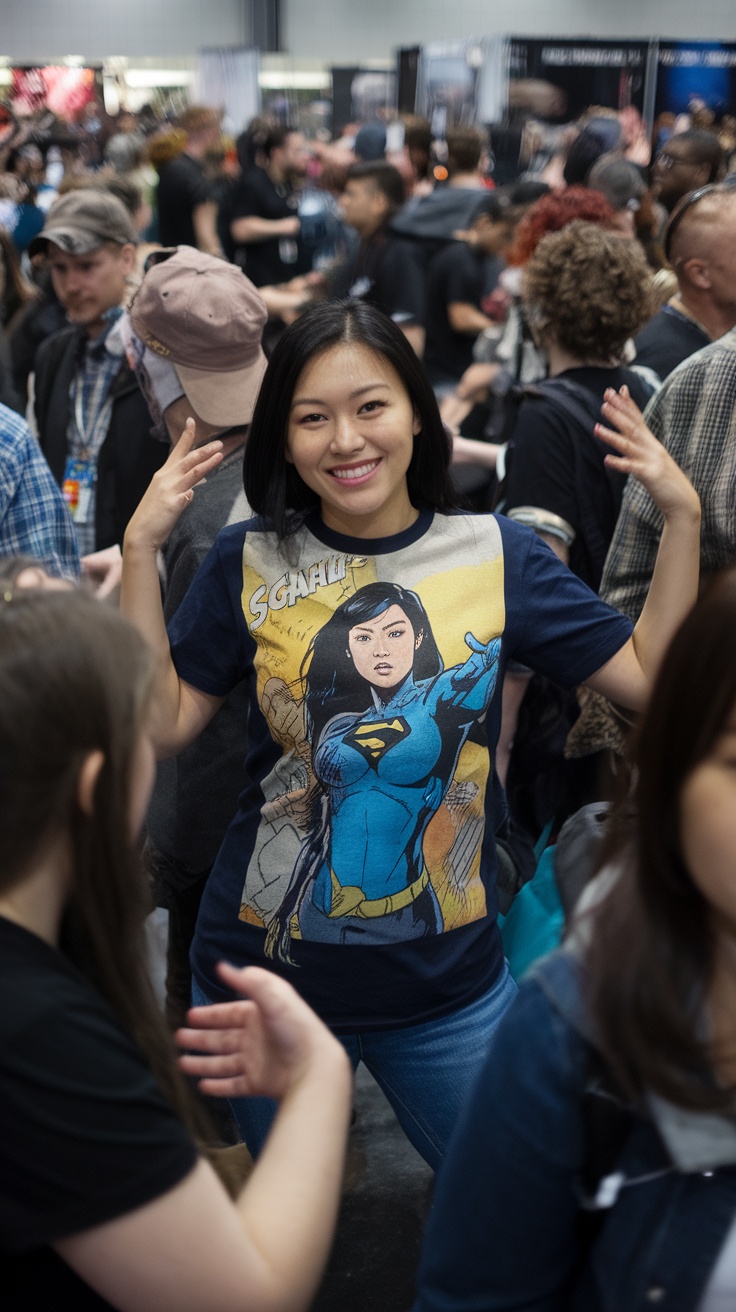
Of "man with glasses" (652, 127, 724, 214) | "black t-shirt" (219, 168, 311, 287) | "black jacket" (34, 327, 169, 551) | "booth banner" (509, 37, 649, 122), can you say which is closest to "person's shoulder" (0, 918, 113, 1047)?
"black jacket" (34, 327, 169, 551)

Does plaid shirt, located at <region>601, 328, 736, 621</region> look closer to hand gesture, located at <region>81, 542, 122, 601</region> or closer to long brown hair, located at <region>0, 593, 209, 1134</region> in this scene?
hand gesture, located at <region>81, 542, 122, 601</region>

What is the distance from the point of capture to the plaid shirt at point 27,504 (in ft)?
7.93

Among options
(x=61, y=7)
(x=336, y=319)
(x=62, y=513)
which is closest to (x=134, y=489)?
(x=62, y=513)

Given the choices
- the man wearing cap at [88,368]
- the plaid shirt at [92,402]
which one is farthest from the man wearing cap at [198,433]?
the plaid shirt at [92,402]

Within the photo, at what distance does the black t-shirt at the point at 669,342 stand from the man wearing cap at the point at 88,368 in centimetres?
138

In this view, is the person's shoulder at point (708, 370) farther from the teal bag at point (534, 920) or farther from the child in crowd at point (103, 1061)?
the child in crowd at point (103, 1061)

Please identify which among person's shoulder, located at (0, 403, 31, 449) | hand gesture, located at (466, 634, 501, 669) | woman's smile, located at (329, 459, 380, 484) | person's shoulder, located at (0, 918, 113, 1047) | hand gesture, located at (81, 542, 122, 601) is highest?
woman's smile, located at (329, 459, 380, 484)

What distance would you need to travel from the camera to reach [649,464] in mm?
1941

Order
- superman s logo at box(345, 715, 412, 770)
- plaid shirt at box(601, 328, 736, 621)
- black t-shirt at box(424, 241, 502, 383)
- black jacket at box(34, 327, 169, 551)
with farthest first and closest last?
1. black t-shirt at box(424, 241, 502, 383)
2. black jacket at box(34, 327, 169, 551)
3. plaid shirt at box(601, 328, 736, 621)
4. superman s logo at box(345, 715, 412, 770)

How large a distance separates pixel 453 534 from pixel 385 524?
10 cm

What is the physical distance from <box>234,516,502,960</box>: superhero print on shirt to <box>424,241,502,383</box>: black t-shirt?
4.07 m

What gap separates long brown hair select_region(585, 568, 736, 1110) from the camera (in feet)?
3.19

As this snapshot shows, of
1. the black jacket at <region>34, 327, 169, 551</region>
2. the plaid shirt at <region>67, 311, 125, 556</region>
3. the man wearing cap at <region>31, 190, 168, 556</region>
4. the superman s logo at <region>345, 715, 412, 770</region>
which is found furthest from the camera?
the plaid shirt at <region>67, 311, 125, 556</region>

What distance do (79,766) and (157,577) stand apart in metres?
0.89
